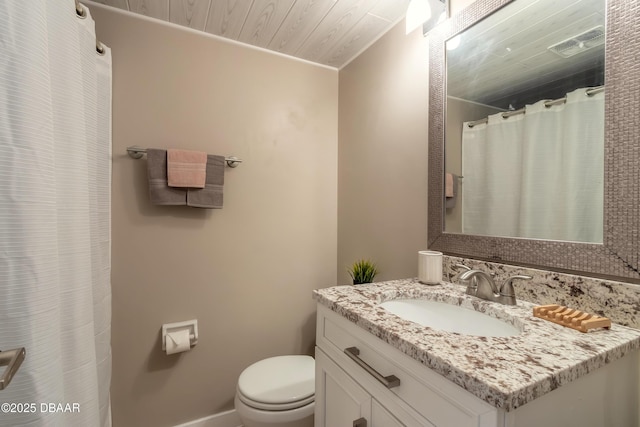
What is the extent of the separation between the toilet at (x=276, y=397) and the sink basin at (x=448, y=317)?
62cm

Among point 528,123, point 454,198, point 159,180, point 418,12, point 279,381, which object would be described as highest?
point 418,12

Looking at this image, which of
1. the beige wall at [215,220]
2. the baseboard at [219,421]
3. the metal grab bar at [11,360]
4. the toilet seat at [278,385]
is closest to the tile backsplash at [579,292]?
the toilet seat at [278,385]

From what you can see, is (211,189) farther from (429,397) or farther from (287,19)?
(429,397)

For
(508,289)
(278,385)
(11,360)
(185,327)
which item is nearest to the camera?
(11,360)

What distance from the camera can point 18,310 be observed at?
2.04 ft

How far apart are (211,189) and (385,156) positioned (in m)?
0.98

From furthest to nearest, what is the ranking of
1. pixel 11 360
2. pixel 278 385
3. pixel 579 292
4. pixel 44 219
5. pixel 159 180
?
pixel 159 180 → pixel 278 385 → pixel 579 292 → pixel 44 219 → pixel 11 360

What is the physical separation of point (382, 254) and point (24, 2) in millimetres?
1562

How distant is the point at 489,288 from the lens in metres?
0.92

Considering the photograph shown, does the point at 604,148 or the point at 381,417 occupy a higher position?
the point at 604,148

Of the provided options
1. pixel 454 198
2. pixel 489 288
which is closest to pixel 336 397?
pixel 489 288

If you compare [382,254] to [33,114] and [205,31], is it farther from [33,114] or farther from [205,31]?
[205,31]

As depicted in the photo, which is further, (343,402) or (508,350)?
(343,402)

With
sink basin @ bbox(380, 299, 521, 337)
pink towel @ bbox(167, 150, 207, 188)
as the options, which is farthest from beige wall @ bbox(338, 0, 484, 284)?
pink towel @ bbox(167, 150, 207, 188)
